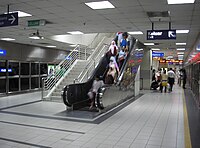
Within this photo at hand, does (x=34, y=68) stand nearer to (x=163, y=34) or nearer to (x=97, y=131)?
(x=163, y=34)

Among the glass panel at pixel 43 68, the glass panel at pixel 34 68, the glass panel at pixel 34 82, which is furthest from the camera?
the glass panel at pixel 43 68

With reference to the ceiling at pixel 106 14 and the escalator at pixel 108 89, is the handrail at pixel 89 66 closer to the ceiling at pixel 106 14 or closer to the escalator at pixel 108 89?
the escalator at pixel 108 89

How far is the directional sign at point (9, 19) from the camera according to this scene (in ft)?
21.0

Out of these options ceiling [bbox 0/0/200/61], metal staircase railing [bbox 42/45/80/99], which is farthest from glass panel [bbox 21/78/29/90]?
ceiling [bbox 0/0/200/61]

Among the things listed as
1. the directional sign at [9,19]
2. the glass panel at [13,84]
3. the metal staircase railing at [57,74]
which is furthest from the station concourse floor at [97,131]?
the glass panel at [13,84]

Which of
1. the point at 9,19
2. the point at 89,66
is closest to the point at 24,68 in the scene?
the point at 89,66

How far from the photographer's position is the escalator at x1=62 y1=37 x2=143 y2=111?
27.5ft

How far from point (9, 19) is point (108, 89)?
428 cm

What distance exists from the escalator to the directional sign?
321 cm

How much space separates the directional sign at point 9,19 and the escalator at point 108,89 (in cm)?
321

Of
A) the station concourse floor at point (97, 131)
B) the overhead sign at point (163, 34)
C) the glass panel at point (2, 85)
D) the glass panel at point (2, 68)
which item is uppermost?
the overhead sign at point (163, 34)

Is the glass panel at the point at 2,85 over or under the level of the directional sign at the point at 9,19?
under

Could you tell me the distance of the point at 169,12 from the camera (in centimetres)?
680

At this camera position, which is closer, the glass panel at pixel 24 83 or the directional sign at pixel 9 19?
the directional sign at pixel 9 19
